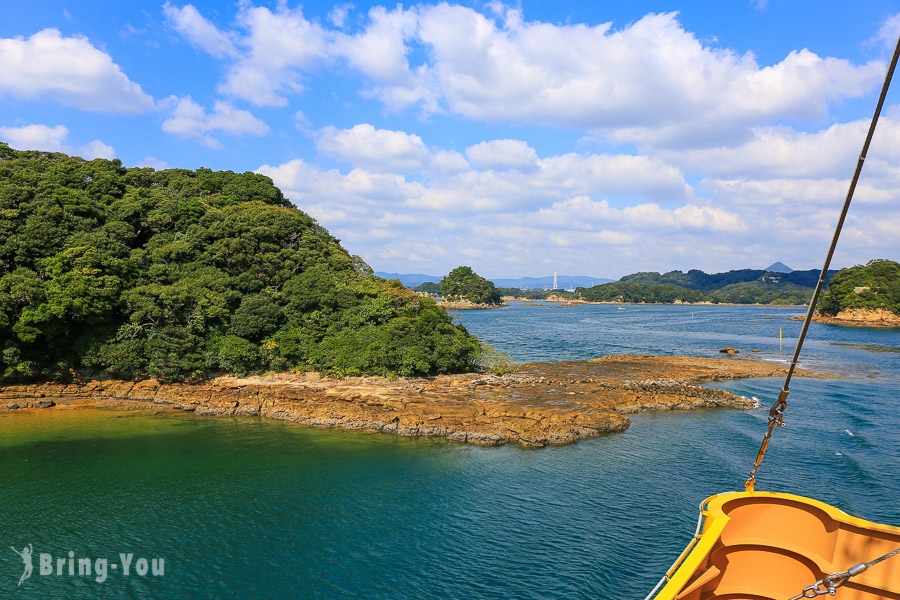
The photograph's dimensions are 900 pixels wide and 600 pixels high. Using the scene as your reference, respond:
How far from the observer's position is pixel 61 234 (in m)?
29.0

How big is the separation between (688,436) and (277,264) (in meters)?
30.5

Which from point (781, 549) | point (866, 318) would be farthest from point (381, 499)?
point (866, 318)

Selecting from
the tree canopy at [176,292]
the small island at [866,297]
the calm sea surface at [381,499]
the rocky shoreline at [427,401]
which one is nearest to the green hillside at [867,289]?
the small island at [866,297]

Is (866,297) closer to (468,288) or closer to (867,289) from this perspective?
(867,289)

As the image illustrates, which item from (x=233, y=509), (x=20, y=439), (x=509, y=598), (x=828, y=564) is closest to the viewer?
(x=828, y=564)

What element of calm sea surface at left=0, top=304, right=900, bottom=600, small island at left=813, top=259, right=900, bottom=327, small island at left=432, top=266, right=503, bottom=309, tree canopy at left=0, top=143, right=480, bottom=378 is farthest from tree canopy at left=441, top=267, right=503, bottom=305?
calm sea surface at left=0, top=304, right=900, bottom=600

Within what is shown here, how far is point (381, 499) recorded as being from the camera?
16.8 meters

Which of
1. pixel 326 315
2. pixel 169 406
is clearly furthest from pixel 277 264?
pixel 169 406

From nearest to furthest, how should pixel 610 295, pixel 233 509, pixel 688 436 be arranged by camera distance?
pixel 233 509 < pixel 688 436 < pixel 610 295

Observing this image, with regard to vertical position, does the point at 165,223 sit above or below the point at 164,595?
above

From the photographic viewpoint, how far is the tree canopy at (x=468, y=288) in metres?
158

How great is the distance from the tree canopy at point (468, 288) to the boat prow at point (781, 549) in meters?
148

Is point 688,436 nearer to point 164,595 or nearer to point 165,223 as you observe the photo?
point 164,595

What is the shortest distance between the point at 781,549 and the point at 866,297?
4142 inches
